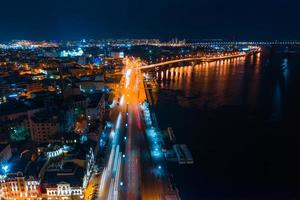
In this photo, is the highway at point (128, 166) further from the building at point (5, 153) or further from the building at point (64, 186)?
the building at point (5, 153)

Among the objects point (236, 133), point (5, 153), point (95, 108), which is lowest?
point (236, 133)

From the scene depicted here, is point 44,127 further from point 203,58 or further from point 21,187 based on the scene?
point 203,58

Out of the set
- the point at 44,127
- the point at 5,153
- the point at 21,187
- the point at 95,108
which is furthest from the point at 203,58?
the point at 21,187

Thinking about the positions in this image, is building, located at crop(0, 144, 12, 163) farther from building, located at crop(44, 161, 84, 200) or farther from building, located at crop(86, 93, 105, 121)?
building, located at crop(86, 93, 105, 121)

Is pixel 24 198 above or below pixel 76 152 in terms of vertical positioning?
below

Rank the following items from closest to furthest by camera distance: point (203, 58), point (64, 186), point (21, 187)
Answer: point (64, 186)
point (21, 187)
point (203, 58)

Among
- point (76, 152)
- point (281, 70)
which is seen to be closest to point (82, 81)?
point (76, 152)

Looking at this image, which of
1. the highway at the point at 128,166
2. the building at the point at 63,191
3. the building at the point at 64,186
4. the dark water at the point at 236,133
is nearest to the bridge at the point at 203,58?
the dark water at the point at 236,133

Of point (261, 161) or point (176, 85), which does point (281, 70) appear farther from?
point (261, 161)
